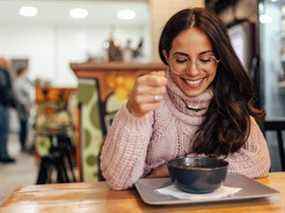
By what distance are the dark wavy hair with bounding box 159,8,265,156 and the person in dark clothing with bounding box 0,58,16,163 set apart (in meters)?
4.58

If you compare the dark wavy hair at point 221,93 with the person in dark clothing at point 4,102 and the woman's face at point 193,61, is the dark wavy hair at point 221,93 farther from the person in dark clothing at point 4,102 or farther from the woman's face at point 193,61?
the person in dark clothing at point 4,102

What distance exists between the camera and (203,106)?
132 cm

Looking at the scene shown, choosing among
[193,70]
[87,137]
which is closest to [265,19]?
[87,137]

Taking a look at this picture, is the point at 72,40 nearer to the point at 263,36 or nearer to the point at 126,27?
the point at 126,27

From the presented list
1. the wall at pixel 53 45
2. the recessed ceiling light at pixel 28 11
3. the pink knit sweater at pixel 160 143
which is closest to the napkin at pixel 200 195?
the pink knit sweater at pixel 160 143

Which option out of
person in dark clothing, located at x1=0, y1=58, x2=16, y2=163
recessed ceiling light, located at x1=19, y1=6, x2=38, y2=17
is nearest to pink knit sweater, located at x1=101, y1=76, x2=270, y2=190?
person in dark clothing, located at x1=0, y1=58, x2=16, y2=163

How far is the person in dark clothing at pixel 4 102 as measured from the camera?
5.54m

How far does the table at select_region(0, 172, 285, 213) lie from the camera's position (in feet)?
2.92

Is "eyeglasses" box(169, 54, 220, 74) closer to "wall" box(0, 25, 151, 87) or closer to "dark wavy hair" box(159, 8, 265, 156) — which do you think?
"dark wavy hair" box(159, 8, 265, 156)

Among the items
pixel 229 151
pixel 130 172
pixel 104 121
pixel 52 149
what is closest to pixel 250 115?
pixel 229 151

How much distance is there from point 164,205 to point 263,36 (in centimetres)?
281

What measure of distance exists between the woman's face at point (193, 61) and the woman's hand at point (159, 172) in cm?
25

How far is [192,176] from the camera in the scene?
0.93 m

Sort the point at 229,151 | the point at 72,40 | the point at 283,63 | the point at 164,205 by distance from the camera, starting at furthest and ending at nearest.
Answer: the point at 72,40
the point at 283,63
the point at 229,151
the point at 164,205
